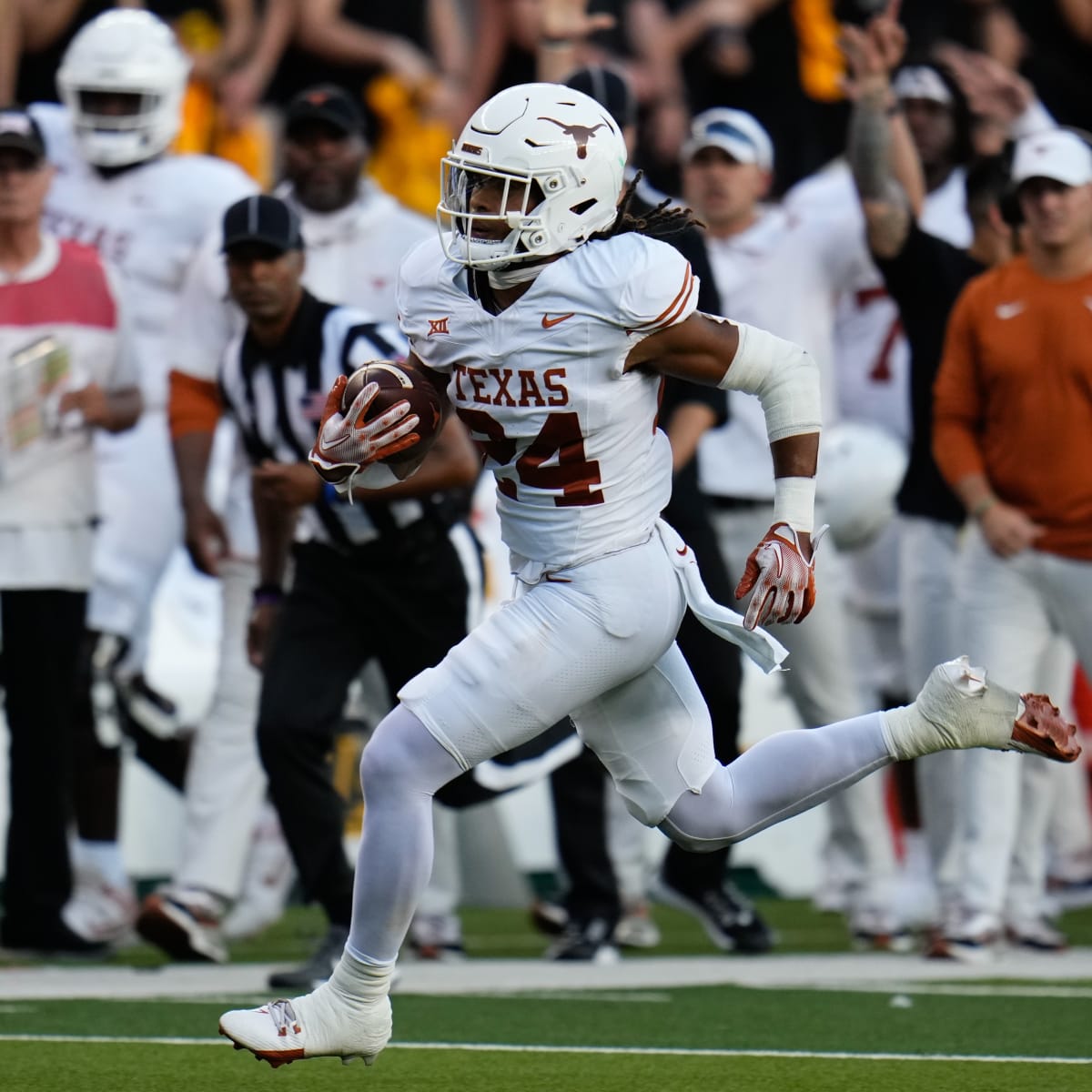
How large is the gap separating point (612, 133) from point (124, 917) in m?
3.57

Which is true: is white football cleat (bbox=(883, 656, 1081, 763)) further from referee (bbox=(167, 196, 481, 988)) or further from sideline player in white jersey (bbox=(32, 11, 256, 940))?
sideline player in white jersey (bbox=(32, 11, 256, 940))

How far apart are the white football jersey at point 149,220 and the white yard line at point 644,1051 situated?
9.60 feet

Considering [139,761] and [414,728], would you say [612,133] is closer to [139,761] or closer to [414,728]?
[414,728]

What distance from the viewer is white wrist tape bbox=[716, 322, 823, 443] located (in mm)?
4664

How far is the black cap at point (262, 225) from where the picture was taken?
21.0ft

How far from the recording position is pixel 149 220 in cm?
782

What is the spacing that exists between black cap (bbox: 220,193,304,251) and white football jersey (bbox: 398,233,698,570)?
1.67 metres

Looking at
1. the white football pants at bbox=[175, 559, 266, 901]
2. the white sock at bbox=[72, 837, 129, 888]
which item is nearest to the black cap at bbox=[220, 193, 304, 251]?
the white football pants at bbox=[175, 559, 266, 901]

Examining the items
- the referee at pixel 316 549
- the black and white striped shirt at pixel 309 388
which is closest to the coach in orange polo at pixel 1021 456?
the referee at pixel 316 549

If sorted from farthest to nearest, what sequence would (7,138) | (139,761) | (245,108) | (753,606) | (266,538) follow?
1. (245,108)
2. (139,761)
3. (7,138)
4. (266,538)
5. (753,606)

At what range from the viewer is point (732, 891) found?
7.30 metres

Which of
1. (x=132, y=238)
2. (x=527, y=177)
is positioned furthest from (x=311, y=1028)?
(x=132, y=238)

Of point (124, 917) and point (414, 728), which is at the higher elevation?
point (414, 728)

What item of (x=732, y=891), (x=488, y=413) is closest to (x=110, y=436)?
(x=732, y=891)
